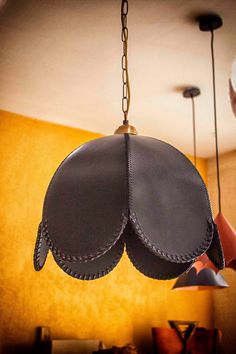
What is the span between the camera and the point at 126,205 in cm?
155

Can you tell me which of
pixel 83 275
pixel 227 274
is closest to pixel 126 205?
pixel 83 275

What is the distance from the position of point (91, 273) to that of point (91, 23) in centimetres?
Answer: 194

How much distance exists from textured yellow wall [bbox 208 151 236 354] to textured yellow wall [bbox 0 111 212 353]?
696 mm

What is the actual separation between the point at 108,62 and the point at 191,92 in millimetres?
885

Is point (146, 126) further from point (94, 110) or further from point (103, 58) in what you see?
point (103, 58)

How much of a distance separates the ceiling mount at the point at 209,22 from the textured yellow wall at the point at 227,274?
9.10 ft

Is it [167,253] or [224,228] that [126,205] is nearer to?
[167,253]

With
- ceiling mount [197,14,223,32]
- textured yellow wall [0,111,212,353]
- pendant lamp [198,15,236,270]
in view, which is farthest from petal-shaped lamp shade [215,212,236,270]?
textured yellow wall [0,111,212,353]

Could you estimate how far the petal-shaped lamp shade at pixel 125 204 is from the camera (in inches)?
60.8

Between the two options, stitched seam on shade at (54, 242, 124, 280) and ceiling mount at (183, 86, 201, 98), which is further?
ceiling mount at (183, 86, 201, 98)

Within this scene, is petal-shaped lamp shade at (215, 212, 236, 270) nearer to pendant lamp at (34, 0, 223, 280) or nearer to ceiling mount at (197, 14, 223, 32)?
pendant lamp at (34, 0, 223, 280)

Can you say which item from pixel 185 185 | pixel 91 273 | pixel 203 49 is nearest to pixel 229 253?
pixel 91 273

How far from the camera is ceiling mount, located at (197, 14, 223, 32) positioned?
10.9 feet

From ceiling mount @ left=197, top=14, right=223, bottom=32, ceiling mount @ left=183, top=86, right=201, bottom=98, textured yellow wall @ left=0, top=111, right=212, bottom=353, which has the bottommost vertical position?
textured yellow wall @ left=0, top=111, right=212, bottom=353
